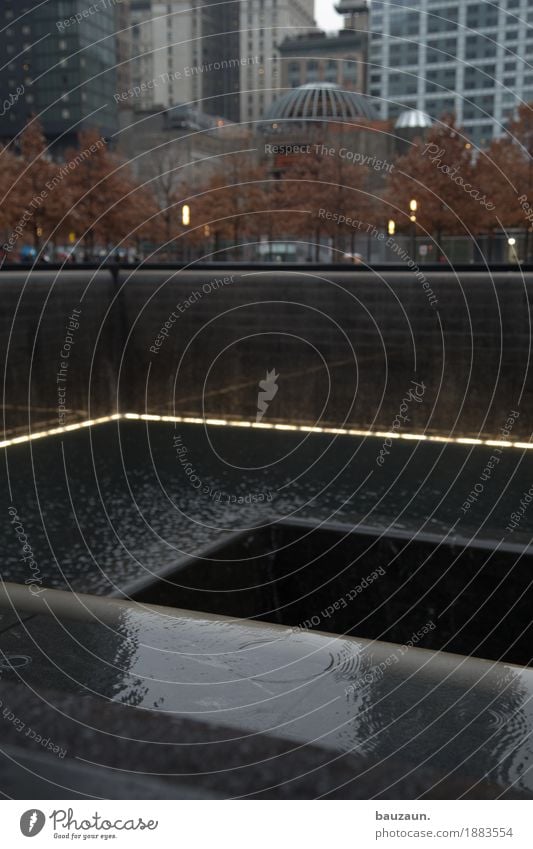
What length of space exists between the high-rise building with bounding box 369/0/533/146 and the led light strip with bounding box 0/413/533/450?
81.0 m

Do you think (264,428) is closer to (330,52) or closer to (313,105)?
(313,105)

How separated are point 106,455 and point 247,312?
12.9 feet

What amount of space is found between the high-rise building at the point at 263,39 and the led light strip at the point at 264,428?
289ft

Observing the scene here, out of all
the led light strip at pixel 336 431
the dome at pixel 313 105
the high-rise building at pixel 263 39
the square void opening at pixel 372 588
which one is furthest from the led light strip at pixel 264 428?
the high-rise building at pixel 263 39

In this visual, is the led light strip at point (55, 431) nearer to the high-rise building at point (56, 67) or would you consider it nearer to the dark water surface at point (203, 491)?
the dark water surface at point (203, 491)

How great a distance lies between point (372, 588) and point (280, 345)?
313 inches

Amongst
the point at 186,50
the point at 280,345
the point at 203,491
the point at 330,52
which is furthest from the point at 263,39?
the point at 203,491

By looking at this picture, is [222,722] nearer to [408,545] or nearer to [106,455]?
[408,545]

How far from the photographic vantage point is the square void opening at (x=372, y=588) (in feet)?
23.4

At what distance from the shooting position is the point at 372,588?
25.0 feet

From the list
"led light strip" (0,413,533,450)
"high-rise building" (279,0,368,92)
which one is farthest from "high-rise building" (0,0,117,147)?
"led light strip" (0,413,533,450)

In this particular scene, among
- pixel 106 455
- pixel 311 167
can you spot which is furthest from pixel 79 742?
pixel 311 167
